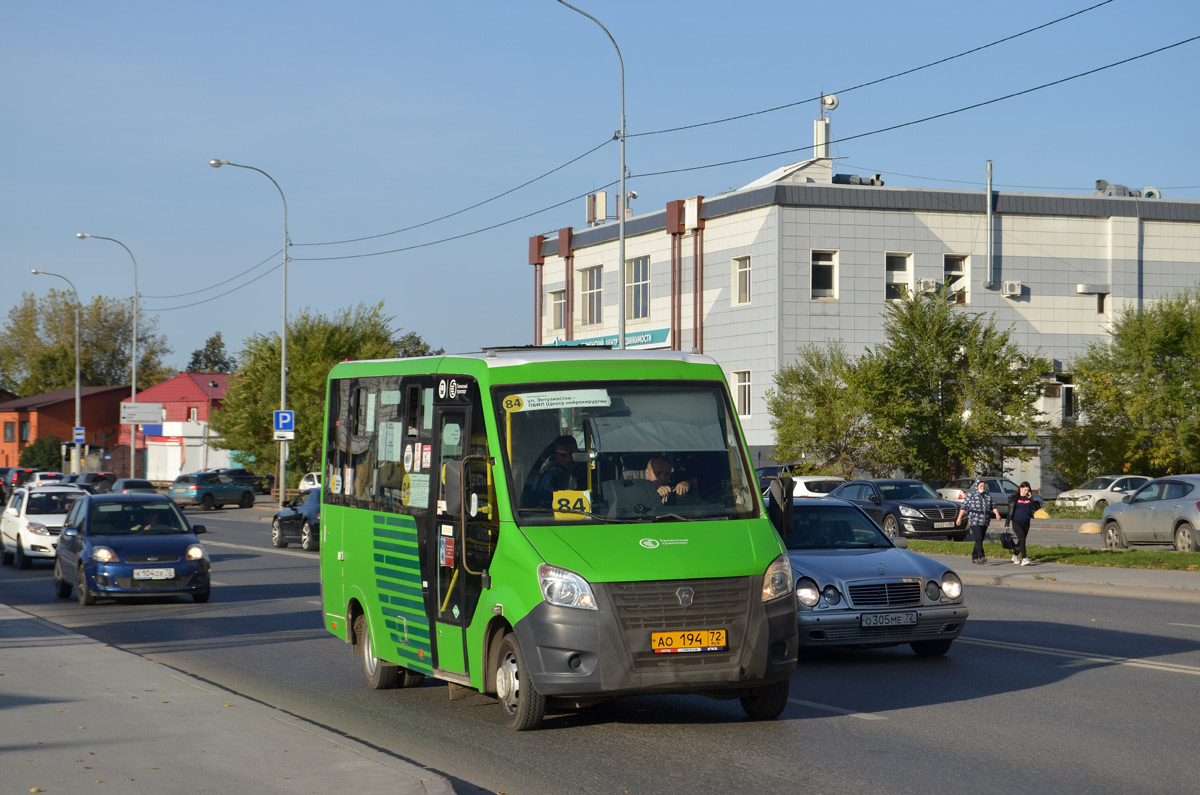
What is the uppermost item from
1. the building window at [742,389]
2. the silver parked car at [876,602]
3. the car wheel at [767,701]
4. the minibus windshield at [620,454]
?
the building window at [742,389]

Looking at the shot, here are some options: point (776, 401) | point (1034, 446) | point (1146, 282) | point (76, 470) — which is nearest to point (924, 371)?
point (776, 401)

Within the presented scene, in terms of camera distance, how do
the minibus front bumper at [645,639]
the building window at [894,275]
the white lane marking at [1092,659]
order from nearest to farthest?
the minibus front bumper at [645,639]
the white lane marking at [1092,659]
the building window at [894,275]

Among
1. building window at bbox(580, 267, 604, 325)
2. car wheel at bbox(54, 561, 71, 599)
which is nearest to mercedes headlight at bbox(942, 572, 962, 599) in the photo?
car wheel at bbox(54, 561, 71, 599)

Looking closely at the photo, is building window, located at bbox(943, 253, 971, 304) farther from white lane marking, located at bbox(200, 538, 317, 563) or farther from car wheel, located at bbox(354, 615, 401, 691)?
car wheel, located at bbox(354, 615, 401, 691)

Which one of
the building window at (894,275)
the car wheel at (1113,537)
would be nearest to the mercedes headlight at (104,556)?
the car wheel at (1113,537)

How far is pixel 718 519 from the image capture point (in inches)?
358

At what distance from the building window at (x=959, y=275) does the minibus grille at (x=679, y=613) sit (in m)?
46.8

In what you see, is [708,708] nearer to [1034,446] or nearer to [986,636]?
[986,636]

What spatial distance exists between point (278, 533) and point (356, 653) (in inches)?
878

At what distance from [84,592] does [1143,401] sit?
35.9 metres

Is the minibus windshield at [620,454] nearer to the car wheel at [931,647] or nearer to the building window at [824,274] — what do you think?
the car wheel at [931,647]

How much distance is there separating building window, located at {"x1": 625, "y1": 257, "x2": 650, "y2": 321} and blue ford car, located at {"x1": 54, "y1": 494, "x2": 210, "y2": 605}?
128 ft

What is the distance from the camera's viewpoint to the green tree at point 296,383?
60.7 metres

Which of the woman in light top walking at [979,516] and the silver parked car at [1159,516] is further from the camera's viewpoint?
the silver parked car at [1159,516]
